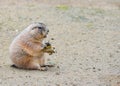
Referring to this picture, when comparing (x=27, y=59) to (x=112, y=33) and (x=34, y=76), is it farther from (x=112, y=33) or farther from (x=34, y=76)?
(x=112, y=33)

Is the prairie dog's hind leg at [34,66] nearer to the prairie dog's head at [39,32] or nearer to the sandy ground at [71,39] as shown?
the sandy ground at [71,39]

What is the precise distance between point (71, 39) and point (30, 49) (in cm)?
301

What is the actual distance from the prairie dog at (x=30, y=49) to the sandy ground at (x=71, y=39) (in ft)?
0.47

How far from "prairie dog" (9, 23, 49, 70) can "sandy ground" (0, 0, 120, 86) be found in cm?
14

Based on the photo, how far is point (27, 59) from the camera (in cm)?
878

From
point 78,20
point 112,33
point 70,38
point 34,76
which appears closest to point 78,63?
point 34,76

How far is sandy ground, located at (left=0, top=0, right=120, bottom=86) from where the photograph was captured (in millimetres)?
8297

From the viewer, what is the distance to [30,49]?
346 inches

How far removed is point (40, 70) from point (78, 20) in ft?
17.5

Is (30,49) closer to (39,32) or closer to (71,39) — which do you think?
(39,32)

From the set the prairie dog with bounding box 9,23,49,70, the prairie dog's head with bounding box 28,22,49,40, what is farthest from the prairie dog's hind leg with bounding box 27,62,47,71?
Answer: the prairie dog's head with bounding box 28,22,49,40

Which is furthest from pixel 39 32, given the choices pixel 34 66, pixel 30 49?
pixel 34 66

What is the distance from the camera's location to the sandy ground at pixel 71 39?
8.30m

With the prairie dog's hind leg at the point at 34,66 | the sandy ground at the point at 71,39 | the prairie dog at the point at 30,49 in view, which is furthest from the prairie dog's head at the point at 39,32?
the sandy ground at the point at 71,39
